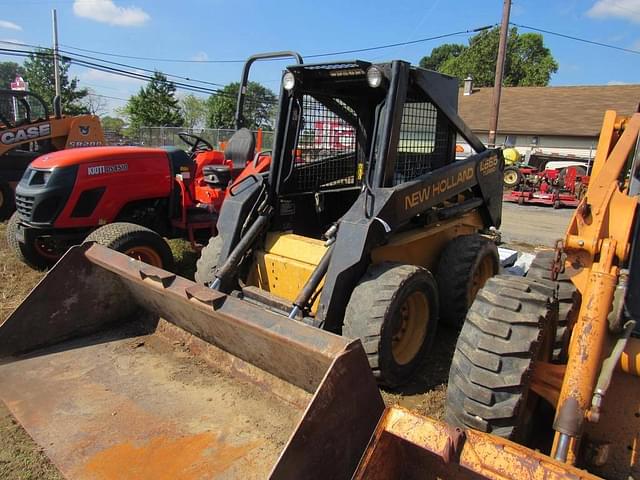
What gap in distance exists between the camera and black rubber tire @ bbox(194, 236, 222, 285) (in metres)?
4.31

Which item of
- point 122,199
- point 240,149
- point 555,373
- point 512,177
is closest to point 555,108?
point 512,177

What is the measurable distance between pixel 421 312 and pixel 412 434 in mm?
2101

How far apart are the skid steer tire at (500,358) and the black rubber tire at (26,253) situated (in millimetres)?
5411

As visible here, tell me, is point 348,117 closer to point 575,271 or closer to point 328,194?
point 328,194

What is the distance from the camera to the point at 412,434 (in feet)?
6.18

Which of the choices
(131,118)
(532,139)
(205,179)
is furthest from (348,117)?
(131,118)

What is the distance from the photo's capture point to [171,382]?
3326 mm

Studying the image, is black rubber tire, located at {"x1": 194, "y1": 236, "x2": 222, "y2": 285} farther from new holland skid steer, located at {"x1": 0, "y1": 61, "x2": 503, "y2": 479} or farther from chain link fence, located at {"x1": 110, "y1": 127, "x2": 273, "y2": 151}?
chain link fence, located at {"x1": 110, "y1": 127, "x2": 273, "y2": 151}

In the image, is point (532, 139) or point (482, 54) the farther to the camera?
point (482, 54)

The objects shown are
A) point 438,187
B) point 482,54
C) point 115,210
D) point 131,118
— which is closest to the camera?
point 438,187

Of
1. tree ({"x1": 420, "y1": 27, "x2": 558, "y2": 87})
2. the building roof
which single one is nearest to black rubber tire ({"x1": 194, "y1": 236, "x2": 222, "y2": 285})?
the building roof

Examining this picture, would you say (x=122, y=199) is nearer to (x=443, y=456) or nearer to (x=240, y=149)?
(x=240, y=149)

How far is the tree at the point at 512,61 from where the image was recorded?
5038 cm

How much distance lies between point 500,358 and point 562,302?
3.89 feet
